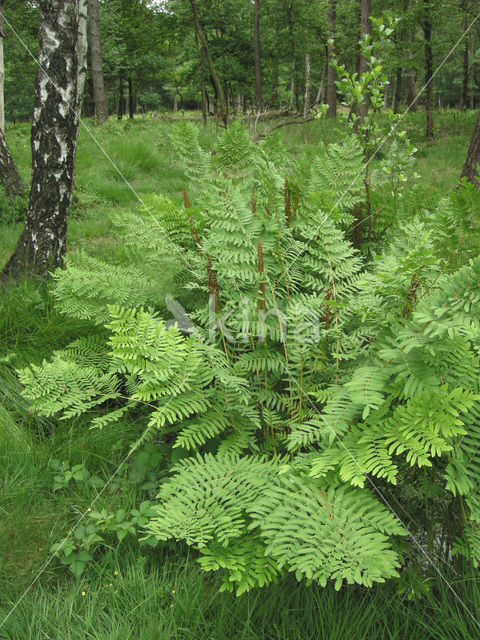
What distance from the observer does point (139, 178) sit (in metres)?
7.86

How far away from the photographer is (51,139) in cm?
347

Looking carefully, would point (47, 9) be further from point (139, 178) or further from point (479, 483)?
point (139, 178)

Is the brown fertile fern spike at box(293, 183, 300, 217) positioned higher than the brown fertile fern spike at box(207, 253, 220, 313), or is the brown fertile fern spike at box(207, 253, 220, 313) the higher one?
the brown fertile fern spike at box(293, 183, 300, 217)

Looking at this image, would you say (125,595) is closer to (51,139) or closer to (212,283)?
(212,283)

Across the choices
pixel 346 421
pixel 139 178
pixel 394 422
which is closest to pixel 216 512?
pixel 346 421

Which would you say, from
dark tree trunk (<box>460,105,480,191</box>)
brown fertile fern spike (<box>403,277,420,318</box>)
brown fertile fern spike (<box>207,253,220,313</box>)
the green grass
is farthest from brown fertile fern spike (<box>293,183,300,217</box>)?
dark tree trunk (<box>460,105,480,191</box>)

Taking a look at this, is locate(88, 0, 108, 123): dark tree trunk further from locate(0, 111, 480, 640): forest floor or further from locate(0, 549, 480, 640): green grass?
locate(0, 549, 480, 640): green grass

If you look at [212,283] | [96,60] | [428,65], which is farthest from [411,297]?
[96,60]

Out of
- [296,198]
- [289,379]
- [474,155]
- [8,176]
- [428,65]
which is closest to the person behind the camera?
[289,379]

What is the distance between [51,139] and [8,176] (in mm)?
3246

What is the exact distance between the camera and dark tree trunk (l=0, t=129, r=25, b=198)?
614 centimetres

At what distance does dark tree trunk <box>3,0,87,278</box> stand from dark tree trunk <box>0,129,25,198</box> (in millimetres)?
3010

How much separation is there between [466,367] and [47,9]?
373 cm

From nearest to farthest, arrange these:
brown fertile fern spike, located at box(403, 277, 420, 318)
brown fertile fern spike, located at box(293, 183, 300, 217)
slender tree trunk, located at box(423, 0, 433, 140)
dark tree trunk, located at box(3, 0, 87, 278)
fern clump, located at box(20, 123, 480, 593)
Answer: fern clump, located at box(20, 123, 480, 593), brown fertile fern spike, located at box(403, 277, 420, 318), brown fertile fern spike, located at box(293, 183, 300, 217), dark tree trunk, located at box(3, 0, 87, 278), slender tree trunk, located at box(423, 0, 433, 140)
